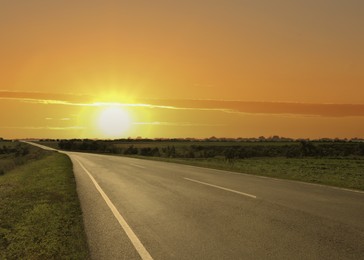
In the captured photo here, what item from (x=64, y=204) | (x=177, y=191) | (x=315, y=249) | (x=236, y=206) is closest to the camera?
(x=315, y=249)

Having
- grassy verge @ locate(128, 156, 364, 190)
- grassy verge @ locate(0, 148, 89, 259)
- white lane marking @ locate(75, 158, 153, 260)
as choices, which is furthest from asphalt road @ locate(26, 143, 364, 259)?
grassy verge @ locate(128, 156, 364, 190)

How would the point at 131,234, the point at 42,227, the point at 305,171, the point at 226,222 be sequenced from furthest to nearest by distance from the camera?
the point at 305,171
the point at 42,227
the point at 226,222
the point at 131,234

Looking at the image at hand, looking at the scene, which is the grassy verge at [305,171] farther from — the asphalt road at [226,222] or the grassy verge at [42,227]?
the grassy verge at [42,227]

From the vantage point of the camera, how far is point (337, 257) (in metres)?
5.72

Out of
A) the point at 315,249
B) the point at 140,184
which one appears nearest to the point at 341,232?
the point at 315,249

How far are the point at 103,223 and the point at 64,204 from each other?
332 cm

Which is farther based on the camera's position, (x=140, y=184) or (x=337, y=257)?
(x=140, y=184)

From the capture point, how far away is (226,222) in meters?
8.31

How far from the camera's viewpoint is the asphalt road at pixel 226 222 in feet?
20.5

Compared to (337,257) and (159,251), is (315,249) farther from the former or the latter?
(159,251)

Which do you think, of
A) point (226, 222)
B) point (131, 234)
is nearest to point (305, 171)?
point (226, 222)

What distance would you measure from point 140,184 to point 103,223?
7.24m

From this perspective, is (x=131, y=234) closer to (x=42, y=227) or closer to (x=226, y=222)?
(x=226, y=222)

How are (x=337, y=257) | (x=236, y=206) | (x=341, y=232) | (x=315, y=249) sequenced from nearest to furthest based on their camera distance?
(x=337, y=257) → (x=315, y=249) → (x=341, y=232) → (x=236, y=206)
